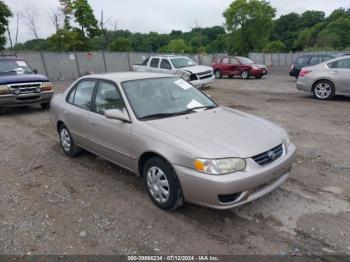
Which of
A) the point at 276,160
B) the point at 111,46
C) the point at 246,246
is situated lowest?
the point at 246,246

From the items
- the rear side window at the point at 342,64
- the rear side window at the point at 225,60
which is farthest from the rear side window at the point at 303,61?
the rear side window at the point at 342,64

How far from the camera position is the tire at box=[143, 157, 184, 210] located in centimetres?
338

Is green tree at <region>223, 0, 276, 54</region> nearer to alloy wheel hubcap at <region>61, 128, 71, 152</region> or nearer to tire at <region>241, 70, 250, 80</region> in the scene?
tire at <region>241, 70, 250, 80</region>

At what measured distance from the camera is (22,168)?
519 cm

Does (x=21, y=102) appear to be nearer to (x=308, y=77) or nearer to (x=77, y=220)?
(x=77, y=220)

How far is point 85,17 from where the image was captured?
4128 centimetres

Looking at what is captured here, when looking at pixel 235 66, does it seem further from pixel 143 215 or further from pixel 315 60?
pixel 143 215

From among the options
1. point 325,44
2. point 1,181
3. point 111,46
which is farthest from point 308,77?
point 325,44

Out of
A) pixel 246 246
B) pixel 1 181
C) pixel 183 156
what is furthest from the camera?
pixel 1 181

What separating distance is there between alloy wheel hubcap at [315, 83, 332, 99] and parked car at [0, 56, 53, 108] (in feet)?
30.0

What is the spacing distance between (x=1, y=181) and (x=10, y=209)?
1.06 metres

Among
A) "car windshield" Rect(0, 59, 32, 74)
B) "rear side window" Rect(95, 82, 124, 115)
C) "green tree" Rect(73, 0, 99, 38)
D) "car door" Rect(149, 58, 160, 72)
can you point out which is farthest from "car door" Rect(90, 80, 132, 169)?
"green tree" Rect(73, 0, 99, 38)

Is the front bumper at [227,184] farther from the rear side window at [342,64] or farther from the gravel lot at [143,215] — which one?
the rear side window at [342,64]

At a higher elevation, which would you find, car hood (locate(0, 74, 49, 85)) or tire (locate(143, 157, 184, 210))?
car hood (locate(0, 74, 49, 85))
